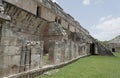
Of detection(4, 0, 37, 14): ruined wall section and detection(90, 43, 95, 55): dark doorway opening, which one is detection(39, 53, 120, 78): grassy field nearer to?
detection(4, 0, 37, 14): ruined wall section

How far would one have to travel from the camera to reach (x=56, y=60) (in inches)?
363

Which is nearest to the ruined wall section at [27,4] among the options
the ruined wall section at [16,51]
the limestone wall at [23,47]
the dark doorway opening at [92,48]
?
the limestone wall at [23,47]

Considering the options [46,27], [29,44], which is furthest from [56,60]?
[46,27]

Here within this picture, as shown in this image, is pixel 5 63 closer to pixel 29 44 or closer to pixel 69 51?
pixel 29 44

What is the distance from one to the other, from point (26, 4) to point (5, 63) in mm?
8549

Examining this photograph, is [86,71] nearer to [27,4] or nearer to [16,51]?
[16,51]

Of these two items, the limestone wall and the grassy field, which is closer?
the limestone wall

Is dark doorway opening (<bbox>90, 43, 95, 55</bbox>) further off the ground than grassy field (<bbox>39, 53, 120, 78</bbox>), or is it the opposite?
dark doorway opening (<bbox>90, 43, 95, 55</bbox>)

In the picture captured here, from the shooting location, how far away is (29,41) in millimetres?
6465

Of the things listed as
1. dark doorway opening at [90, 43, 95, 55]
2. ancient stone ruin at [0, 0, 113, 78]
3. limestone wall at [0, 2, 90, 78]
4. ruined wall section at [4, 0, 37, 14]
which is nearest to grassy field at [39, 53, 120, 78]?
ancient stone ruin at [0, 0, 113, 78]

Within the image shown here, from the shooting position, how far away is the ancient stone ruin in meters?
5.28

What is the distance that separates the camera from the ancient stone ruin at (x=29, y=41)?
528cm

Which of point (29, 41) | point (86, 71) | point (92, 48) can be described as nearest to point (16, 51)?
point (29, 41)

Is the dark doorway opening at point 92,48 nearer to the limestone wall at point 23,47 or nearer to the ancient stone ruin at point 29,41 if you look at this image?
the ancient stone ruin at point 29,41
